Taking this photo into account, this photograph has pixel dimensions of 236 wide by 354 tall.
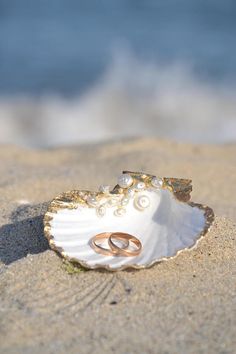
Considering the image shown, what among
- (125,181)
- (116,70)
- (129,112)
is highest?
(125,181)

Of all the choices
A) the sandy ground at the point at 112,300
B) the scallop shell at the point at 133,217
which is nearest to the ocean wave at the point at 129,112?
the sandy ground at the point at 112,300

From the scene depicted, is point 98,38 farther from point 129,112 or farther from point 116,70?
point 129,112

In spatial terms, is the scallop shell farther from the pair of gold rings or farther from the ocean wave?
the ocean wave

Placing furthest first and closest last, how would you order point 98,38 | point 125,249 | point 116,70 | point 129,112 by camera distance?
point 98,38 < point 116,70 < point 129,112 < point 125,249

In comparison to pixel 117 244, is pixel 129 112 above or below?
below

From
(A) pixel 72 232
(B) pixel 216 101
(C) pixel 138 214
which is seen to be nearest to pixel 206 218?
(C) pixel 138 214

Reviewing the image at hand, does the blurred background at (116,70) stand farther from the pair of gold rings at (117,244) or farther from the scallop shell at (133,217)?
the pair of gold rings at (117,244)

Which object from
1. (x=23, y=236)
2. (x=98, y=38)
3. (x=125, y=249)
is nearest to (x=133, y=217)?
(x=125, y=249)

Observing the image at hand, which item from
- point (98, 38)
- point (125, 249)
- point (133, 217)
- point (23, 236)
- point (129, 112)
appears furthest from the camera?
point (98, 38)
